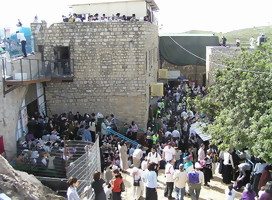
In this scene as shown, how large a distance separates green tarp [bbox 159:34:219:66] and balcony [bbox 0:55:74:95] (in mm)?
13004

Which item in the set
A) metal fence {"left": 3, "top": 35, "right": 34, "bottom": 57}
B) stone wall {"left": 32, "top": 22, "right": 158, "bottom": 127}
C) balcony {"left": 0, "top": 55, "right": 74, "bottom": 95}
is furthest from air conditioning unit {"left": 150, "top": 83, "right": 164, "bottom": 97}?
metal fence {"left": 3, "top": 35, "right": 34, "bottom": 57}

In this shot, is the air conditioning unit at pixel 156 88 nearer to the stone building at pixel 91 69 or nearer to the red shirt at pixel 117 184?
the stone building at pixel 91 69

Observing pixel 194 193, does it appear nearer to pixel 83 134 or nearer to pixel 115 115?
pixel 83 134

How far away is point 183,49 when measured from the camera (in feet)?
A: 87.2

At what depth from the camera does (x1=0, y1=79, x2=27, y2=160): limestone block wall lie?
10609mm

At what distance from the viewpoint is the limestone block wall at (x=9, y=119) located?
10.6 metres

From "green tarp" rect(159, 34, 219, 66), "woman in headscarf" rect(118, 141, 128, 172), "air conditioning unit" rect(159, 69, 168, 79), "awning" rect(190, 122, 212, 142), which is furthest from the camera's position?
"green tarp" rect(159, 34, 219, 66)

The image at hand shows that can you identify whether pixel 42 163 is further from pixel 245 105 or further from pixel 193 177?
pixel 245 105

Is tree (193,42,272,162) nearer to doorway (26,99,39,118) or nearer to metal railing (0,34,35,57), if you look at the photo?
doorway (26,99,39,118)

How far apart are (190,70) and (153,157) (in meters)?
19.4

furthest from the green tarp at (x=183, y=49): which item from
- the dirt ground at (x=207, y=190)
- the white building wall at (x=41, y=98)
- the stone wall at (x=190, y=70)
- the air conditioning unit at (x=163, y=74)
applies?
the dirt ground at (x=207, y=190)

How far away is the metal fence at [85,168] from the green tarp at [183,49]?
1809 centimetres

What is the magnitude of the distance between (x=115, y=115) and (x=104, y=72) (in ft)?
7.06

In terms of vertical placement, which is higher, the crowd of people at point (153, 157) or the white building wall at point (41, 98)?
the white building wall at point (41, 98)
